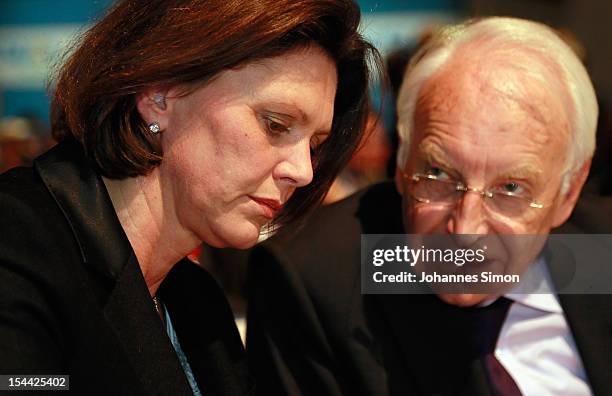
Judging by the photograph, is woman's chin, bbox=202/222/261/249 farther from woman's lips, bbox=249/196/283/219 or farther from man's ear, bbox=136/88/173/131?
man's ear, bbox=136/88/173/131

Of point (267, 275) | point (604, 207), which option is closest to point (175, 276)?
point (267, 275)

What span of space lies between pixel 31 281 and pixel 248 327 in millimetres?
978

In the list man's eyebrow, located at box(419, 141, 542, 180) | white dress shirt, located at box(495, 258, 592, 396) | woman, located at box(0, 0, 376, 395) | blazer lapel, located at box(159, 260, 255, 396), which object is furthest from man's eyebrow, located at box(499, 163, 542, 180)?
blazer lapel, located at box(159, 260, 255, 396)

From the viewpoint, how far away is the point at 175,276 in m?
2.04

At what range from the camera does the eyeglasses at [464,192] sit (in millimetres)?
2117

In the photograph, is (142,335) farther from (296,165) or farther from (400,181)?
(400,181)

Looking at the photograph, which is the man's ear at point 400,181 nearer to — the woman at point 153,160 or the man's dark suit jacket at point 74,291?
the woman at point 153,160

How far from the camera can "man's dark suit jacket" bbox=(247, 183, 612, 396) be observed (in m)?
2.15

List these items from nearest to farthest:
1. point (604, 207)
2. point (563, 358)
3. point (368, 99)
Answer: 1. point (368, 99)
2. point (563, 358)
3. point (604, 207)

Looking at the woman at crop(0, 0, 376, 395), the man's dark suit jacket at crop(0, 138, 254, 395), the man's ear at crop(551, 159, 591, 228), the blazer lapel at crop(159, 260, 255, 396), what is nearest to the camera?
the man's dark suit jacket at crop(0, 138, 254, 395)

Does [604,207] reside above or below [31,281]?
below

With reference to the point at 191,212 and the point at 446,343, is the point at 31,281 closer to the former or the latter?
the point at 191,212

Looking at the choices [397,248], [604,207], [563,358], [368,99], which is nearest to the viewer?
[368,99]

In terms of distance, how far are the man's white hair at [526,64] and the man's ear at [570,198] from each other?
1.2 inches
